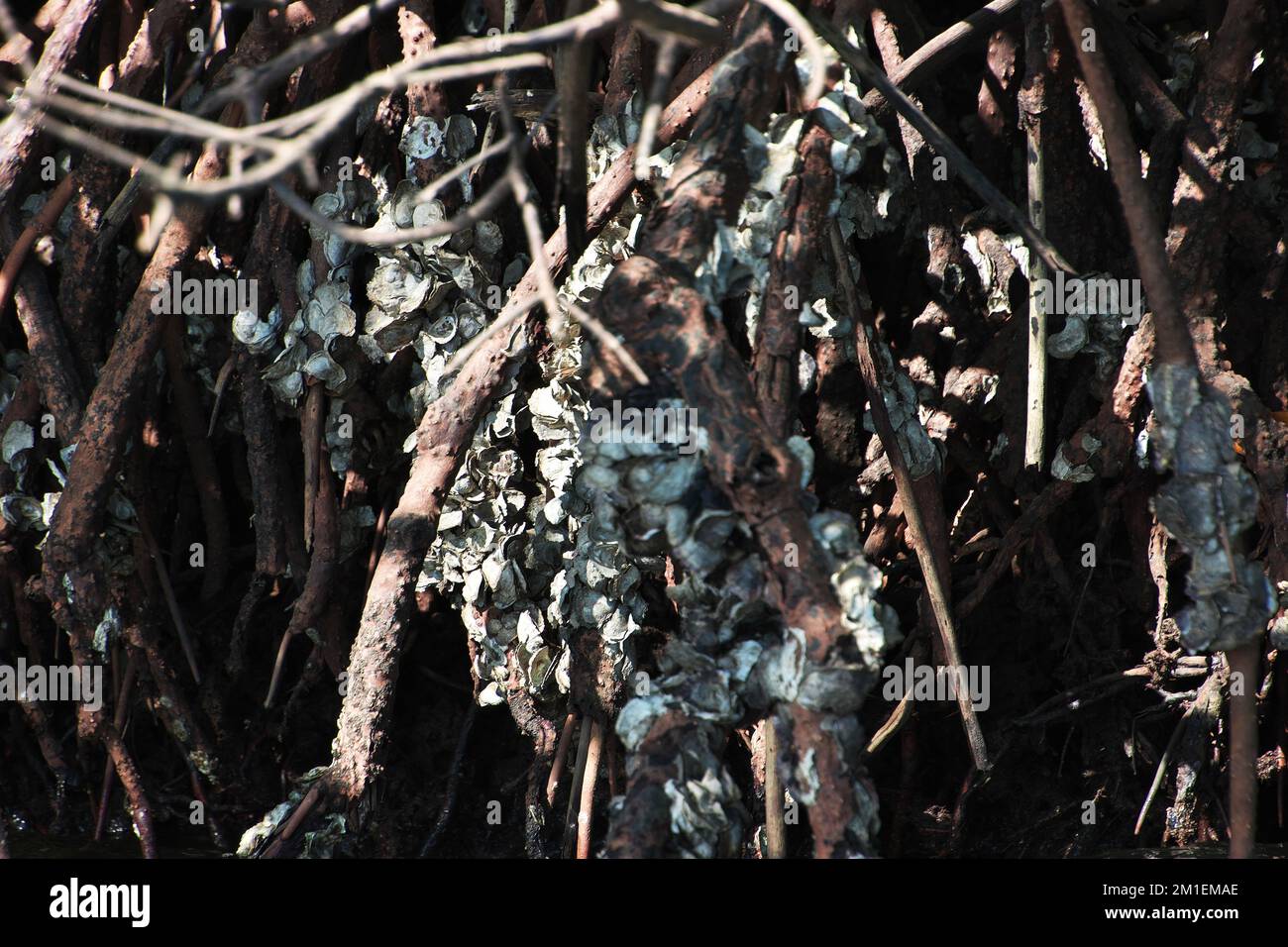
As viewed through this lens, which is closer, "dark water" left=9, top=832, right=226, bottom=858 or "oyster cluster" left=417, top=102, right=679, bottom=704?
"oyster cluster" left=417, top=102, right=679, bottom=704

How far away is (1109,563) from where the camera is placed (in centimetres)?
174

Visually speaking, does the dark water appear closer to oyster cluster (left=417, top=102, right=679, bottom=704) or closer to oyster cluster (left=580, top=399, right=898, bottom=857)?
oyster cluster (left=417, top=102, right=679, bottom=704)

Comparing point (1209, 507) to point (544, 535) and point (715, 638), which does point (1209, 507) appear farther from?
point (544, 535)

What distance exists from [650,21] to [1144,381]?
991 mm

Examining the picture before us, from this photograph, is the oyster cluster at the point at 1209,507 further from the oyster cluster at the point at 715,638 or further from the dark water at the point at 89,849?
the dark water at the point at 89,849

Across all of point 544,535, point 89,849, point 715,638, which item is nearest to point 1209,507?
point 715,638

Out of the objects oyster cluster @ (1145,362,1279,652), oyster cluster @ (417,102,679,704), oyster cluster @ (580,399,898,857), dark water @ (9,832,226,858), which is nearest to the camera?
oyster cluster @ (580,399,898,857)

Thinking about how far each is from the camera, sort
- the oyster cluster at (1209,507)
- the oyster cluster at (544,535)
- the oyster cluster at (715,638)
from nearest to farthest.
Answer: the oyster cluster at (715,638) → the oyster cluster at (1209,507) → the oyster cluster at (544,535)

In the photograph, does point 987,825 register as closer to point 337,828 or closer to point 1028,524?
point 1028,524

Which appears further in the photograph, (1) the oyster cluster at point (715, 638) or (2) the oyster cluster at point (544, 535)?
(2) the oyster cluster at point (544, 535)

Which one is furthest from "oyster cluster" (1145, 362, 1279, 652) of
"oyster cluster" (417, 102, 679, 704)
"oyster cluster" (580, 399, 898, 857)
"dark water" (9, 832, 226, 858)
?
"dark water" (9, 832, 226, 858)

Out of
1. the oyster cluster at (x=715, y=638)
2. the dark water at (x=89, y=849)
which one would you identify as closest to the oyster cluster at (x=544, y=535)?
the oyster cluster at (x=715, y=638)

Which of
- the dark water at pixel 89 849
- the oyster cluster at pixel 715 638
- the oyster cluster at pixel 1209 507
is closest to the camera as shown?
the oyster cluster at pixel 715 638

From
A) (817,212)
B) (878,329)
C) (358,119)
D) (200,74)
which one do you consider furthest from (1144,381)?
(200,74)
